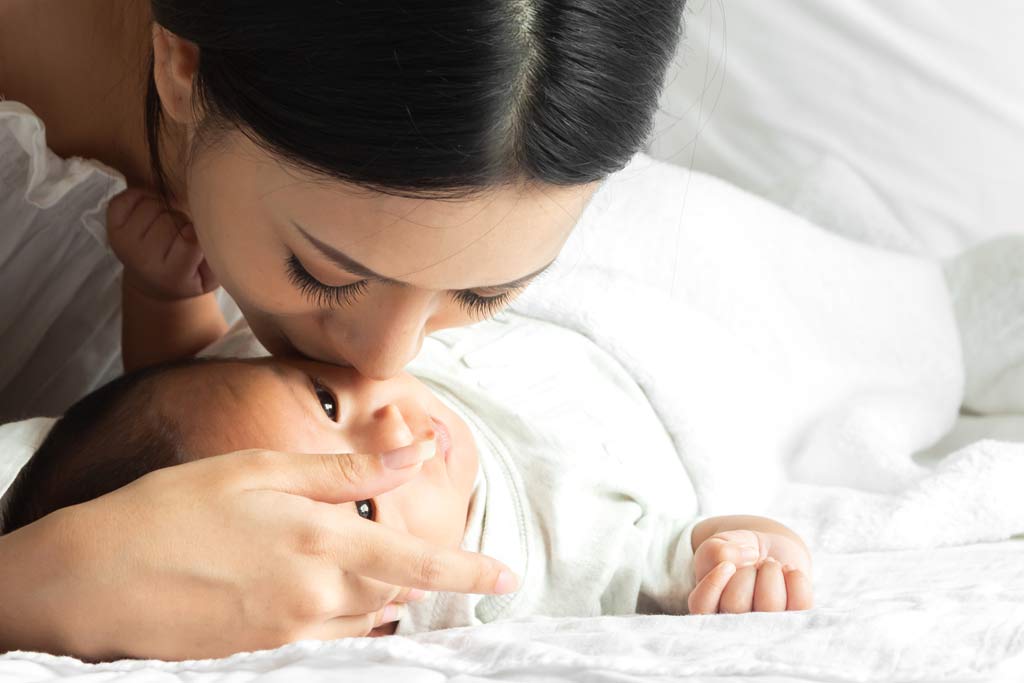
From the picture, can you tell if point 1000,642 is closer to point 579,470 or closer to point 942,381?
point 579,470

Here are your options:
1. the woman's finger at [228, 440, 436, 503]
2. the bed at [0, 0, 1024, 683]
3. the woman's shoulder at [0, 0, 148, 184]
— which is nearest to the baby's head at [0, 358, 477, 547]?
the woman's finger at [228, 440, 436, 503]

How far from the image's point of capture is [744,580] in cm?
108

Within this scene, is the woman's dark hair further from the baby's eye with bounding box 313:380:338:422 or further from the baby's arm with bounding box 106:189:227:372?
the baby's arm with bounding box 106:189:227:372

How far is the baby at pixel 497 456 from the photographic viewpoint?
40.3 inches

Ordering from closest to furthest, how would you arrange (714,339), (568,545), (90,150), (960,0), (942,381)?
(568,545), (90,150), (714,339), (942,381), (960,0)

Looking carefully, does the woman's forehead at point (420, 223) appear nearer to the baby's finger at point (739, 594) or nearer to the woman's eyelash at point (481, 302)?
the woman's eyelash at point (481, 302)

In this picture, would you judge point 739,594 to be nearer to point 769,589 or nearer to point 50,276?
point 769,589

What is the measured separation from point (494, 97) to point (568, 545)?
537mm

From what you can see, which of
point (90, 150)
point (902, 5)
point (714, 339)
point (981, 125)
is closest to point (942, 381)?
point (714, 339)

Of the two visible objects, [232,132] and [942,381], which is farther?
[942,381]

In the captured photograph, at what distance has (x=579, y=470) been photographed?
4.12 feet

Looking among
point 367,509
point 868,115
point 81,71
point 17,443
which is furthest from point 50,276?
point 868,115

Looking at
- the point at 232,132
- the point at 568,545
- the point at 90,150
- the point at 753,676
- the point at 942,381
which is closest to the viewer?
the point at 753,676

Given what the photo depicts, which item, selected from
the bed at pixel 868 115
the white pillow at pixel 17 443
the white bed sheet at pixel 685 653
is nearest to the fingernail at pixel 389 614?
the white bed sheet at pixel 685 653
